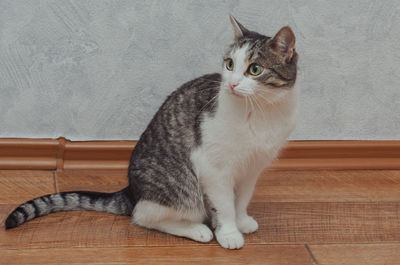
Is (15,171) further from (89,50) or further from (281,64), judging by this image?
(281,64)

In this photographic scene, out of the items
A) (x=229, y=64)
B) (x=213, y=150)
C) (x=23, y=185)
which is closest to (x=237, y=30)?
(x=229, y=64)

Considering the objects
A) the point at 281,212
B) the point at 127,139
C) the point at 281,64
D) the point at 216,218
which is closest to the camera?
the point at 281,64

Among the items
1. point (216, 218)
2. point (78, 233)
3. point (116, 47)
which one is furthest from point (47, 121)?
point (216, 218)

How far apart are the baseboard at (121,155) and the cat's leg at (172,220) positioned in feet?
1.58

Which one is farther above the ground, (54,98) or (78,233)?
(54,98)

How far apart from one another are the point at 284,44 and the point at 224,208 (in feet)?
1.65

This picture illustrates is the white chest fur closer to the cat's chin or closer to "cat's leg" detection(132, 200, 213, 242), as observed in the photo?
the cat's chin

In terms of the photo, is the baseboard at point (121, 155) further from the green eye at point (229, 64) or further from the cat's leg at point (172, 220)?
the green eye at point (229, 64)

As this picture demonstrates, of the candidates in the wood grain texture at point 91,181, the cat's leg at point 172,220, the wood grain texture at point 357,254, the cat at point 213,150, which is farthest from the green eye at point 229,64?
the wood grain texture at point 91,181

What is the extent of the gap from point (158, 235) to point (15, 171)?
72 cm

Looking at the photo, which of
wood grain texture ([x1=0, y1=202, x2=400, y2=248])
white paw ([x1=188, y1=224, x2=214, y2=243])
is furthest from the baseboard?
white paw ([x1=188, y1=224, x2=214, y2=243])

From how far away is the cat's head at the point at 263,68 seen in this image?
52.2 inches

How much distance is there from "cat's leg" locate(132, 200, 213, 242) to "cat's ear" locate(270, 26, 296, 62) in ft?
1.77

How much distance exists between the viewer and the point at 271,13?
189cm
